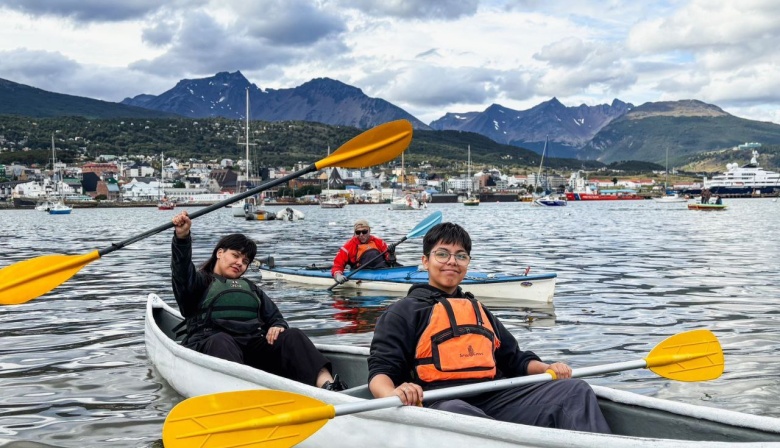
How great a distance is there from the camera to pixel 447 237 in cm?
436

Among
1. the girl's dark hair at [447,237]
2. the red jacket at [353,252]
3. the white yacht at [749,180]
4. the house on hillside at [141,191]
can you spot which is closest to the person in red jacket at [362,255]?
the red jacket at [353,252]

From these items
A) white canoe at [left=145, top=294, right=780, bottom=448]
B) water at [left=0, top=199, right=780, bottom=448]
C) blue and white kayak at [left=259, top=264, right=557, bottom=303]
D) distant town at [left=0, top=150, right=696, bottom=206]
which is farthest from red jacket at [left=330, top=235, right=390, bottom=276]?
distant town at [left=0, top=150, right=696, bottom=206]

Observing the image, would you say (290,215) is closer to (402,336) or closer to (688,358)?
(688,358)

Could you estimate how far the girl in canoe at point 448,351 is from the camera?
415 centimetres

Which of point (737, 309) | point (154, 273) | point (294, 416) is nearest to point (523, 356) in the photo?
point (294, 416)

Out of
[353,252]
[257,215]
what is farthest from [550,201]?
[353,252]

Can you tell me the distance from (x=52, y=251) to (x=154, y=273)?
9.58m

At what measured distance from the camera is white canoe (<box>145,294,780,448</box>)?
11.4 feet

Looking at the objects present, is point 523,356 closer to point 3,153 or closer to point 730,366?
point 730,366

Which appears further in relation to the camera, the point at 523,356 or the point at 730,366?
the point at 730,366

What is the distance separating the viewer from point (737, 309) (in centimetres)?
1137

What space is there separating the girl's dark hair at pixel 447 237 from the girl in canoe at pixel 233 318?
6.45 ft

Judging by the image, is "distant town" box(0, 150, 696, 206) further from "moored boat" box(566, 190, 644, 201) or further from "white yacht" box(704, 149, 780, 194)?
"white yacht" box(704, 149, 780, 194)

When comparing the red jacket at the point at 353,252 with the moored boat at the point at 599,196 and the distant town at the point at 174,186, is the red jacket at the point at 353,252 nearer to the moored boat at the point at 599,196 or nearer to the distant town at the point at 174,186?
the distant town at the point at 174,186
